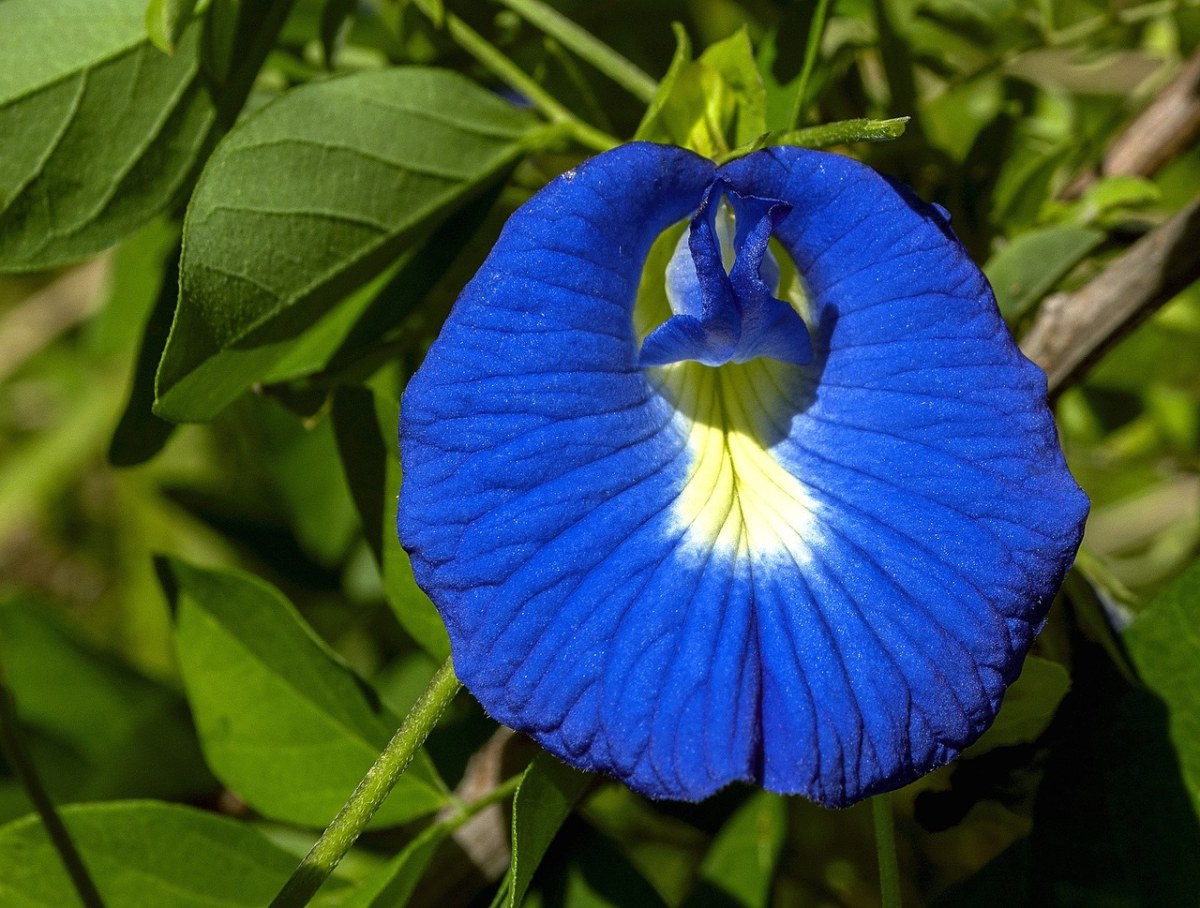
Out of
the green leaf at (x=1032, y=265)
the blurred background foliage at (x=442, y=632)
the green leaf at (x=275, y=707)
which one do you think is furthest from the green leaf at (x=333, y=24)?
the green leaf at (x=1032, y=265)

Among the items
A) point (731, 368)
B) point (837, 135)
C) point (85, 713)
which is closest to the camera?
point (837, 135)

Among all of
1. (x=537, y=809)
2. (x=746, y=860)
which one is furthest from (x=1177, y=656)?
(x=537, y=809)

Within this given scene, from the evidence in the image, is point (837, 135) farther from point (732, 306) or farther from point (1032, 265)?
point (1032, 265)

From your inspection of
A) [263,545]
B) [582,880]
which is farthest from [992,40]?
[263,545]

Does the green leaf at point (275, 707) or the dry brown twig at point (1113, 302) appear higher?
the dry brown twig at point (1113, 302)

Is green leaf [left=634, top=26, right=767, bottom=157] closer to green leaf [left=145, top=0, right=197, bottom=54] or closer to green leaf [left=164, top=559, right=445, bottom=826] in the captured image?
green leaf [left=145, top=0, right=197, bottom=54]

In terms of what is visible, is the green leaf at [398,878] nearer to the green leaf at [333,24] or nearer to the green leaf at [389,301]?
the green leaf at [389,301]

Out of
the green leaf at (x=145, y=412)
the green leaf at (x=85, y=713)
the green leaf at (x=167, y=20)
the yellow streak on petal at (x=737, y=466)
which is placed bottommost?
the green leaf at (x=85, y=713)

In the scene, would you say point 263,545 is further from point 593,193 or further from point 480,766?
point 593,193
